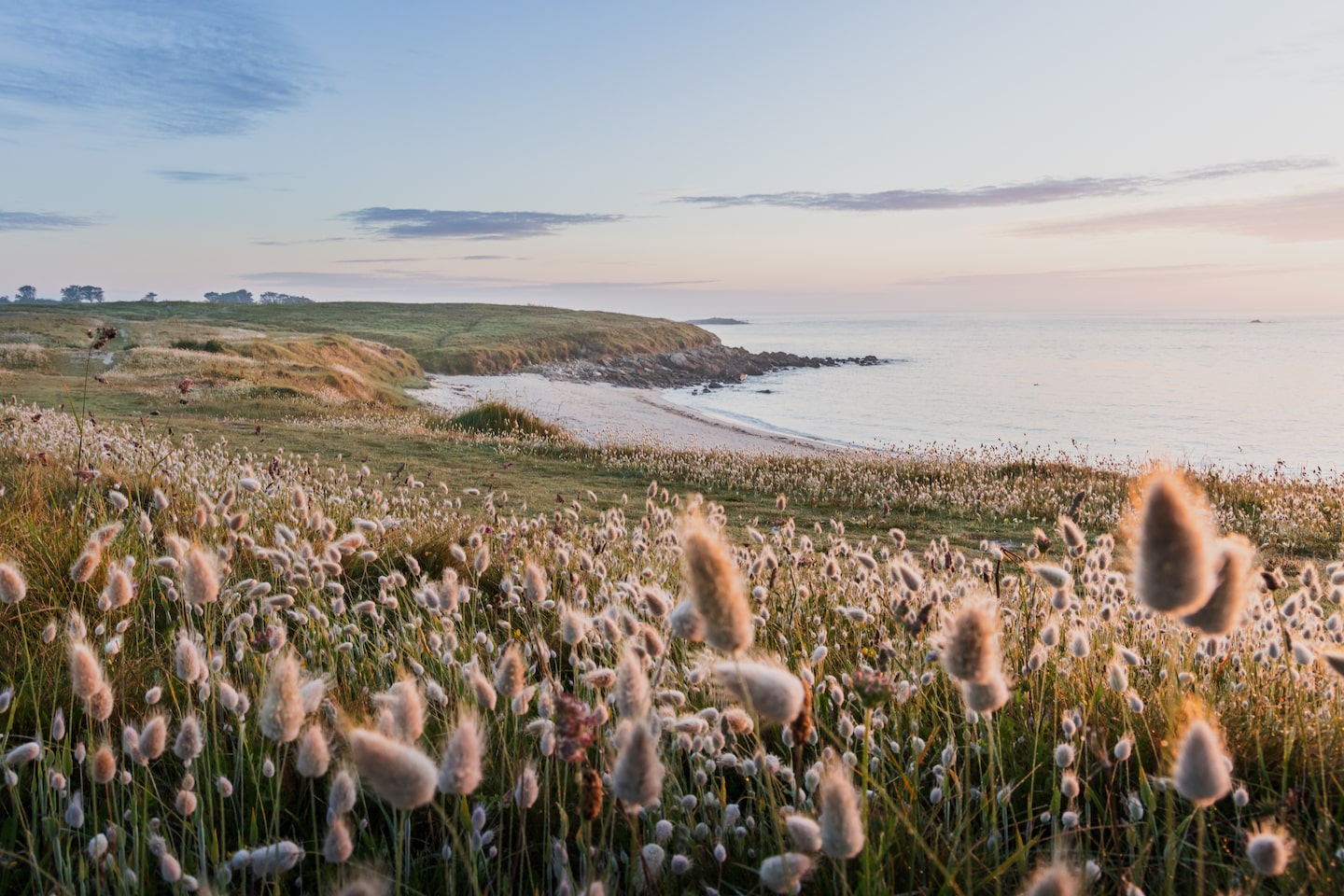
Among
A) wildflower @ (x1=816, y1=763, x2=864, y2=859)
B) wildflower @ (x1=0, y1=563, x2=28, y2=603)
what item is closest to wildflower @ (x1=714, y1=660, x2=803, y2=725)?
wildflower @ (x1=816, y1=763, x2=864, y2=859)

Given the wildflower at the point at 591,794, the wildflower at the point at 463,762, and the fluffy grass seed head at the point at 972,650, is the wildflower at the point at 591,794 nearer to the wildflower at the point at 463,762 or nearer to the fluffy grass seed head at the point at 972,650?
the wildflower at the point at 463,762

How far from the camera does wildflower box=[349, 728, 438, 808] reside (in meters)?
1.34

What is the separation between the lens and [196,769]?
11.1 feet

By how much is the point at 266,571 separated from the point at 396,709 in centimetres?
479

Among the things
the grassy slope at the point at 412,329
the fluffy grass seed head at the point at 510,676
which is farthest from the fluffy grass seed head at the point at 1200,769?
the grassy slope at the point at 412,329

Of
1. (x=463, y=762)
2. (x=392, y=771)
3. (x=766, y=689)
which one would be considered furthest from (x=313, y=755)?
(x=766, y=689)

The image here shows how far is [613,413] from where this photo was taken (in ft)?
167

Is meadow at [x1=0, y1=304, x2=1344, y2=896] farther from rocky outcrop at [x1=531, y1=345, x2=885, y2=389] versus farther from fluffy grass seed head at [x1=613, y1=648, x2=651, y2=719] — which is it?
rocky outcrop at [x1=531, y1=345, x2=885, y2=389]

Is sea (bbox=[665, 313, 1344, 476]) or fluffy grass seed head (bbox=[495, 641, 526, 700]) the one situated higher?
fluffy grass seed head (bbox=[495, 641, 526, 700])

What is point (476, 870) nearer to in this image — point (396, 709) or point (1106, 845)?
point (396, 709)

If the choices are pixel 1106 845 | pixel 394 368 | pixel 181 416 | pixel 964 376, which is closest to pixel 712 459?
pixel 181 416

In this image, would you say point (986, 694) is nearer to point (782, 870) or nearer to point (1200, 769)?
point (1200, 769)

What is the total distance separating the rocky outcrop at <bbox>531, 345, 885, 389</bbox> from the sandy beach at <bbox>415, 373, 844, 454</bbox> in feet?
26.7

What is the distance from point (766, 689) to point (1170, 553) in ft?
2.48
